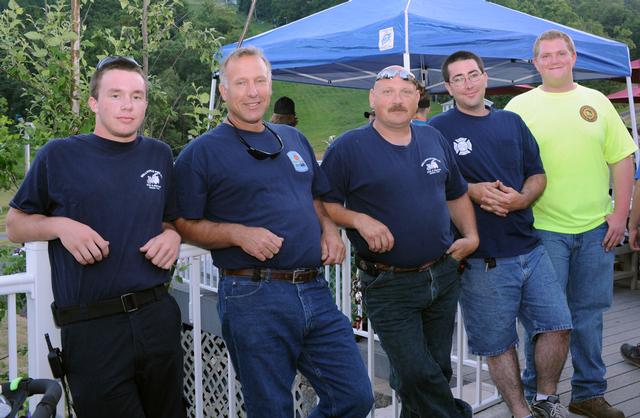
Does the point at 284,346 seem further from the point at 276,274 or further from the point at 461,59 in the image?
the point at 461,59

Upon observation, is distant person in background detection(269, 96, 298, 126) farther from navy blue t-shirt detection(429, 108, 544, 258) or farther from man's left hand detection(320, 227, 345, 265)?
man's left hand detection(320, 227, 345, 265)

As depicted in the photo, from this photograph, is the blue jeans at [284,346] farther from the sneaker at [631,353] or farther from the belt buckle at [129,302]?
the sneaker at [631,353]

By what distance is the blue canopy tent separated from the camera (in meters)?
6.41

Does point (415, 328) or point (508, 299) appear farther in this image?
point (508, 299)

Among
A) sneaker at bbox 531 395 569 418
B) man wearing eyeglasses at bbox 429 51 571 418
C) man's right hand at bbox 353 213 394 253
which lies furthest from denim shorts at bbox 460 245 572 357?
man's right hand at bbox 353 213 394 253

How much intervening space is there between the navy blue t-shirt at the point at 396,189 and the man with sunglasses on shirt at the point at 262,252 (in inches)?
11.5

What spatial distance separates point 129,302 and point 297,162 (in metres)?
0.82

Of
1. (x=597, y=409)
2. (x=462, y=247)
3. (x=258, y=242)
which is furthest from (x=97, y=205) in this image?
(x=597, y=409)

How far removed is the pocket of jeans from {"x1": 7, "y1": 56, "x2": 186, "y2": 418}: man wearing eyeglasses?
22 cm

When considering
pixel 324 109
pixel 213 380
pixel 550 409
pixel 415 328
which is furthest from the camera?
pixel 324 109

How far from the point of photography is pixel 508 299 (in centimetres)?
324

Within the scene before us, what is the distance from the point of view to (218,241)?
2434 mm

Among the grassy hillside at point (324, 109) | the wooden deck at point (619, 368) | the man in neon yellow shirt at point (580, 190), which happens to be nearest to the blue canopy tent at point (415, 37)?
the wooden deck at point (619, 368)

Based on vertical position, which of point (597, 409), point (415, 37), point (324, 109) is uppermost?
point (324, 109)
